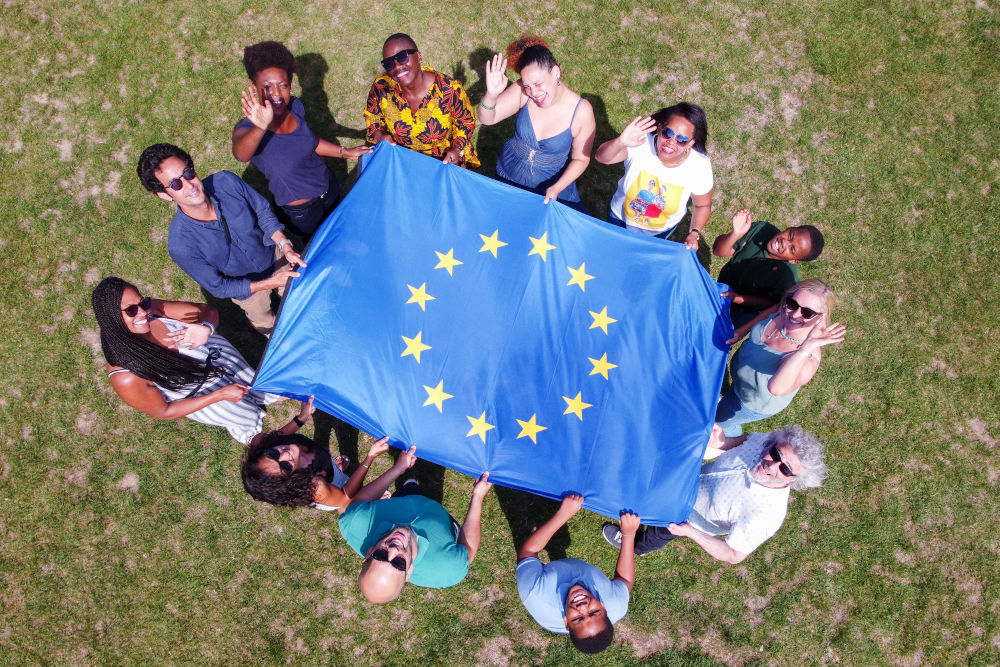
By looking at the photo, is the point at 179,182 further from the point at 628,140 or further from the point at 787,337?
the point at 787,337

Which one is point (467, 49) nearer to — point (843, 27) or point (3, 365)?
point (843, 27)

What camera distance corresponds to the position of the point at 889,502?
688 centimetres

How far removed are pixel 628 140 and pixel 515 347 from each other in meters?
2.20

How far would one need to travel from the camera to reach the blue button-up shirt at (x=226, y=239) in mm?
5062

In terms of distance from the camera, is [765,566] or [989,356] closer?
[765,566]

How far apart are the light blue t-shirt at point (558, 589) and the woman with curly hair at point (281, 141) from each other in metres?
4.28

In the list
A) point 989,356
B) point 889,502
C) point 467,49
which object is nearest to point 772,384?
point 889,502

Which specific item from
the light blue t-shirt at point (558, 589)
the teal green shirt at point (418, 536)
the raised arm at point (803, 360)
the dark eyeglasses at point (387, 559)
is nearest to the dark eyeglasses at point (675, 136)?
the raised arm at point (803, 360)

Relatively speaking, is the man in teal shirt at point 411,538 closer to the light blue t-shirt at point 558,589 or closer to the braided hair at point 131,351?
the light blue t-shirt at point 558,589

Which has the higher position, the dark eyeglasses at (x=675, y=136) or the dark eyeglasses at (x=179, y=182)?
the dark eyeglasses at (x=675, y=136)

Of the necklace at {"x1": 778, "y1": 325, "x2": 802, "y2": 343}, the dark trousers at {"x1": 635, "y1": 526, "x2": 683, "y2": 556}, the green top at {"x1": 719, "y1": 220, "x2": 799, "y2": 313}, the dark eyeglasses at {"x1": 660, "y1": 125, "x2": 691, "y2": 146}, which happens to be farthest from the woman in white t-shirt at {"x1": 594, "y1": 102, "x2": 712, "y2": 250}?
the dark trousers at {"x1": 635, "y1": 526, "x2": 683, "y2": 556}

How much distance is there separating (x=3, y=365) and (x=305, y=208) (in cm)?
433

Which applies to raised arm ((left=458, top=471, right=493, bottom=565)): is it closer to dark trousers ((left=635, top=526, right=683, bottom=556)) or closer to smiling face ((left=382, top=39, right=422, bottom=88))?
dark trousers ((left=635, top=526, right=683, bottom=556))

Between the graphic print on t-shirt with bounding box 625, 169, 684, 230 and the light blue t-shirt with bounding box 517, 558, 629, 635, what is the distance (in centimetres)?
342
